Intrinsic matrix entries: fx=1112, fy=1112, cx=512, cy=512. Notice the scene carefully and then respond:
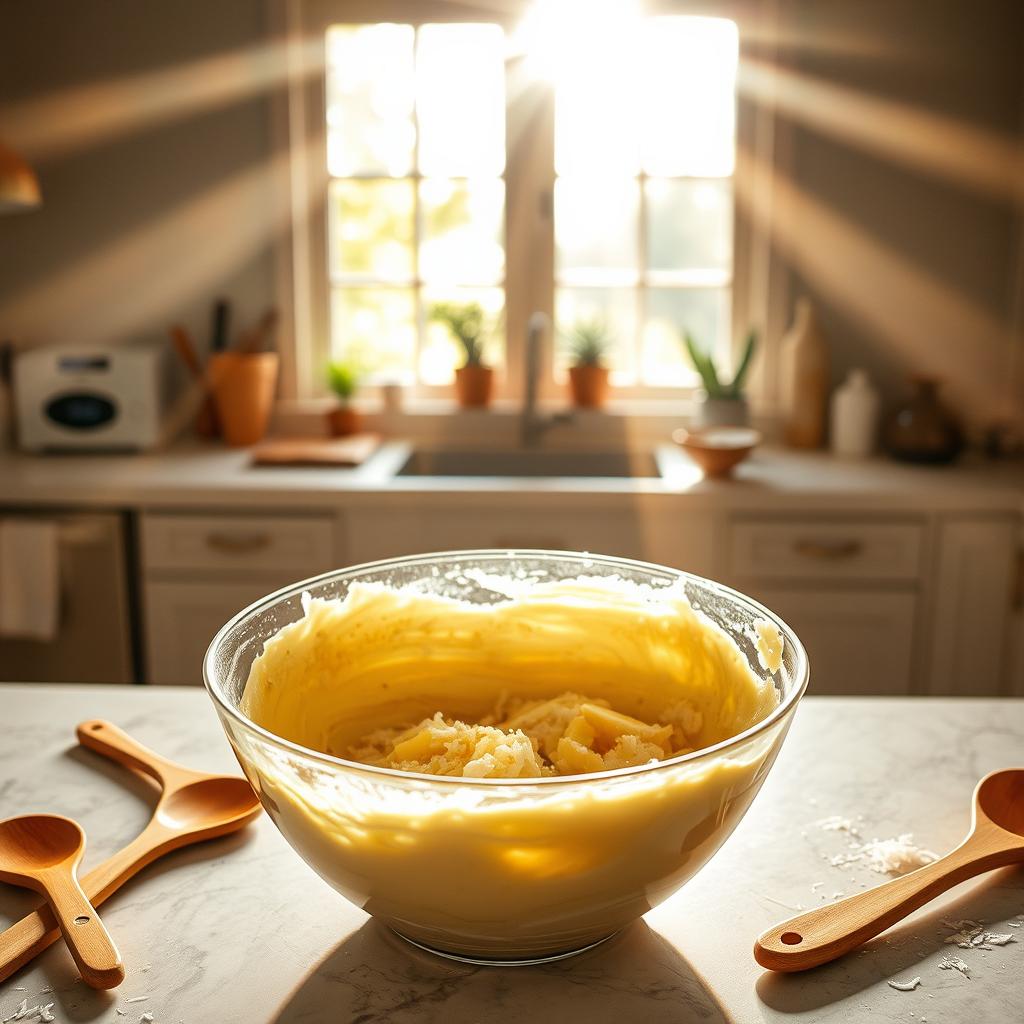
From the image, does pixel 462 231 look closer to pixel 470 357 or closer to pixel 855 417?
pixel 470 357

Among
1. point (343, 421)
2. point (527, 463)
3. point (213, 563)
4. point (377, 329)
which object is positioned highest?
point (377, 329)

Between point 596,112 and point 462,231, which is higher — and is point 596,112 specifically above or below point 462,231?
above

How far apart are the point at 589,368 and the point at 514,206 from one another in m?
0.50

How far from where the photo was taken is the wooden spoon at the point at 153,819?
2.31 ft

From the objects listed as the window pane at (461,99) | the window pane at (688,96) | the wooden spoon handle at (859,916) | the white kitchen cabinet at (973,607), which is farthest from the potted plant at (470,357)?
the wooden spoon handle at (859,916)

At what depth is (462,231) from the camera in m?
3.07

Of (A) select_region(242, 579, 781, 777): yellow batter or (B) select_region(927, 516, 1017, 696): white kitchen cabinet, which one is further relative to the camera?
(B) select_region(927, 516, 1017, 696): white kitchen cabinet

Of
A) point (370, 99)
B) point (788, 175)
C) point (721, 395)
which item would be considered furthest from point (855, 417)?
point (370, 99)

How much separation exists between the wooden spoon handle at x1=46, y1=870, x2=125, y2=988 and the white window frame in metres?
2.42

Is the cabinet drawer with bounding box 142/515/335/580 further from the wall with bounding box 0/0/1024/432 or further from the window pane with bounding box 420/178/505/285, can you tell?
the window pane with bounding box 420/178/505/285

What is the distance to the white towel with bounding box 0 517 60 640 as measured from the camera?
2473 mm

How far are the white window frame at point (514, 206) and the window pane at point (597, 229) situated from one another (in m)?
0.04

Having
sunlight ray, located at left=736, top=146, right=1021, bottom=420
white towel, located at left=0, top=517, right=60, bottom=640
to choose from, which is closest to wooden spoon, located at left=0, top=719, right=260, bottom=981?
white towel, located at left=0, top=517, right=60, bottom=640

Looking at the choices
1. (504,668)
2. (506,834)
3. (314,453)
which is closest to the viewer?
(506,834)
